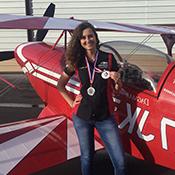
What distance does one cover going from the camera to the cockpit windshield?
171 inches

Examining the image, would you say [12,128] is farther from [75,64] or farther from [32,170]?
[75,64]

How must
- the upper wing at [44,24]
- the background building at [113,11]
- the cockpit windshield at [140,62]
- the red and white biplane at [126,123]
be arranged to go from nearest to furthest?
the red and white biplane at [126,123] → the cockpit windshield at [140,62] → the upper wing at [44,24] → the background building at [113,11]

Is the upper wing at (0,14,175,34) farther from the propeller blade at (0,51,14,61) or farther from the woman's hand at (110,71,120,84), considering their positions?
the propeller blade at (0,51,14,61)

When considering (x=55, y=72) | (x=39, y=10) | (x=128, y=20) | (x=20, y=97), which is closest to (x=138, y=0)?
(x=128, y=20)

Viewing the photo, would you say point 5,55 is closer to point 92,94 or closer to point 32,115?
point 32,115

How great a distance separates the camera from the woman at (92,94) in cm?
382

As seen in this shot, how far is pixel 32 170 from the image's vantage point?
13.5 ft

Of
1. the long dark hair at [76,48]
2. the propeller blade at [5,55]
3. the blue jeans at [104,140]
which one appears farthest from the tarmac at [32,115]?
the long dark hair at [76,48]

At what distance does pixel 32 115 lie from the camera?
7840mm

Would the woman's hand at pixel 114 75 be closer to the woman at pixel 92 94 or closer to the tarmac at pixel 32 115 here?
the woman at pixel 92 94

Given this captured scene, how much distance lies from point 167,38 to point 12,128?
3.00 m

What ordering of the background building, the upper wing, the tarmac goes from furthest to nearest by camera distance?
the background building
the tarmac
the upper wing

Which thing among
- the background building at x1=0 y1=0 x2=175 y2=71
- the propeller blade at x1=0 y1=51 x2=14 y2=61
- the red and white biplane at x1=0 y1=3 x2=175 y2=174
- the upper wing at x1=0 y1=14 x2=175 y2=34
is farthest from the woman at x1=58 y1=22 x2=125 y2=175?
the background building at x1=0 y1=0 x2=175 y2=71

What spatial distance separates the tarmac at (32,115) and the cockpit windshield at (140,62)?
4.14ft
